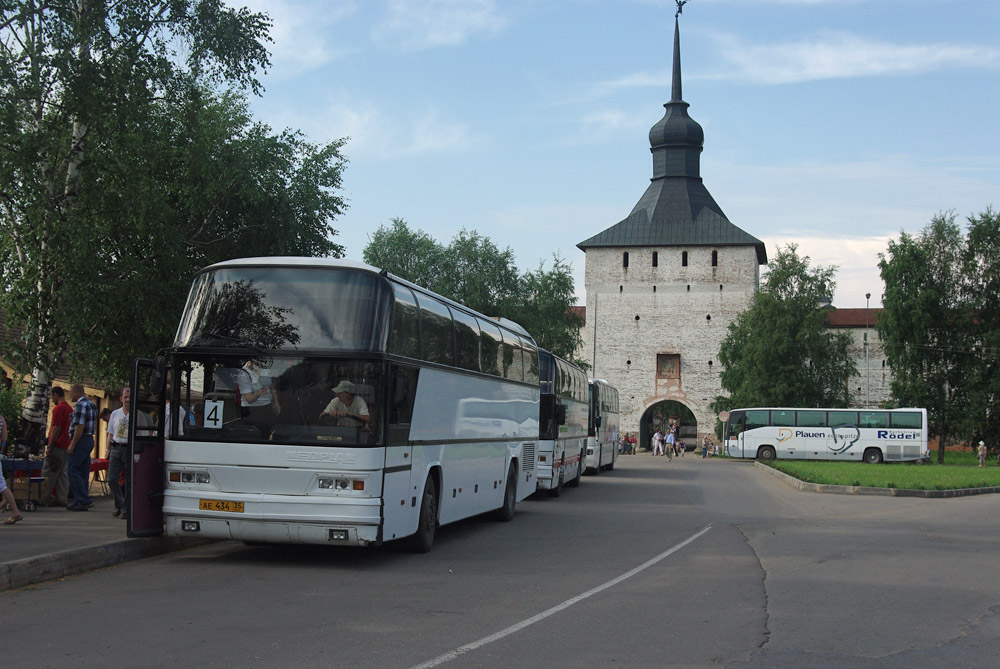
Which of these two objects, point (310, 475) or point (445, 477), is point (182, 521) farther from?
point (445, 477)

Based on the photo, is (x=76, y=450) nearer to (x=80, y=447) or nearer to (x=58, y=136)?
(x=80, y=447)

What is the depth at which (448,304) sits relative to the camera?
13.9 metres

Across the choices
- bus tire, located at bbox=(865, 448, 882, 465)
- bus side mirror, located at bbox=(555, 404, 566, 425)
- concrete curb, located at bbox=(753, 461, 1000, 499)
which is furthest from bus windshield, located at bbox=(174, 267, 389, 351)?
bus tire, located at bbox=(865, 448, 882, 465)

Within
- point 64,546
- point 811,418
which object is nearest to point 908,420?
point 811,418

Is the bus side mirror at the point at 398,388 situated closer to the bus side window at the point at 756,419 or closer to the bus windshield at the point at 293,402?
the bus windshield at the point at 293,402

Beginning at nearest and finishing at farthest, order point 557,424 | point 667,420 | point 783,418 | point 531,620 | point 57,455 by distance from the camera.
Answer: point 531,620 → point 57,455 → point 557,424 → point 783,418 → point 667,420

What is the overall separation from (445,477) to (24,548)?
4.88 meters

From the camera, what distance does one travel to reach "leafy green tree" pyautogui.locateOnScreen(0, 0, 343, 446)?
1542 centimetres

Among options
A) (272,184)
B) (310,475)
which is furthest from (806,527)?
(272,184)

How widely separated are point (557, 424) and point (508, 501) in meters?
5.79

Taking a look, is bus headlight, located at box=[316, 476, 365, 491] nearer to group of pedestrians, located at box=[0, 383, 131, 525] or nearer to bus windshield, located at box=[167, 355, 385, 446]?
bus windshield, located at box=[167, 355, 385, 446]

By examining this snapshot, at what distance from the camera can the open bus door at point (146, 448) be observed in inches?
424

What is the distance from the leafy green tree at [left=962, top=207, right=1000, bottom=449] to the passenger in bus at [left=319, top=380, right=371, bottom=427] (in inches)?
2177

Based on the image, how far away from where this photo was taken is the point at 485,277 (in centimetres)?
6238
